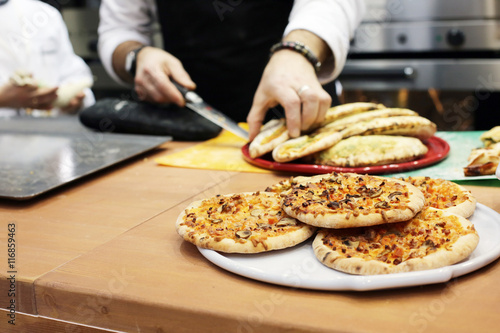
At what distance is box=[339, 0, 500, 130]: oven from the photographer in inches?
109

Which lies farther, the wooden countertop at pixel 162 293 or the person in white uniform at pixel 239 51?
the person in white uniform at pixel 239 51

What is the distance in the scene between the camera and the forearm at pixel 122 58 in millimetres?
2108

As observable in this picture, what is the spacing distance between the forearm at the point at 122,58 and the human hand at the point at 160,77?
25 centimetres

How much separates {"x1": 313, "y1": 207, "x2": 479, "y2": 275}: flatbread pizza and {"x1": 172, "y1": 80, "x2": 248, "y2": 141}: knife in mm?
879

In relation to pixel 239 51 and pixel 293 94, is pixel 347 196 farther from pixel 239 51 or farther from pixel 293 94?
pixel 239 51

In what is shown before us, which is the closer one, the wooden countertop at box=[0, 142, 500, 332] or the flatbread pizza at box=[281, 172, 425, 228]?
the wooden countertop at box=[0, 142, 500, 332]

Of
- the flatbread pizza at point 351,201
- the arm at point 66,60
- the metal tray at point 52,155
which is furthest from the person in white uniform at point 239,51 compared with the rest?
the arm at point 66,60

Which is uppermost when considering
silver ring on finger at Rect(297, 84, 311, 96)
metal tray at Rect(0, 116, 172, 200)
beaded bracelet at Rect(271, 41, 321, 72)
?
beaded bracelet at Rect(271, 41, 321, 72)

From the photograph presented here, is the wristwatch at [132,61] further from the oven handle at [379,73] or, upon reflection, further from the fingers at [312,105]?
the oven handle at [379,73]

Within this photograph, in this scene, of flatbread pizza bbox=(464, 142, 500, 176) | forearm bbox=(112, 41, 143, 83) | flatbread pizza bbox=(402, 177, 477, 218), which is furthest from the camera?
forearm bbox=(112, 41, 143, 83)

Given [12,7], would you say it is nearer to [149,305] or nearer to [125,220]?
[125,220]

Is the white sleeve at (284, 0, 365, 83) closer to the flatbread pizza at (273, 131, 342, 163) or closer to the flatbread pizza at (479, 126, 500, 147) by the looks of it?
the flatbread pizza at (273, 131, 342, 163)

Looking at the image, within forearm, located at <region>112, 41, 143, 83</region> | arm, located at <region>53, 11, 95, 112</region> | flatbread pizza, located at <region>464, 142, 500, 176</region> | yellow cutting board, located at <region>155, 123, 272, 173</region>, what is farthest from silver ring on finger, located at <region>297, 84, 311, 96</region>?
arm, located at <region>53, 11, 95, 112</region>

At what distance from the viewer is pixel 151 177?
53.2 inches
